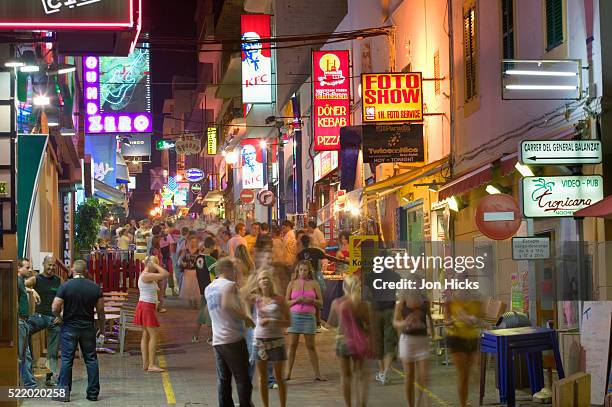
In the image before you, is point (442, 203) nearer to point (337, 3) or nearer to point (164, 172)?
point (337, 3)

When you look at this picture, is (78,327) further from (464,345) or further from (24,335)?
(464,345)

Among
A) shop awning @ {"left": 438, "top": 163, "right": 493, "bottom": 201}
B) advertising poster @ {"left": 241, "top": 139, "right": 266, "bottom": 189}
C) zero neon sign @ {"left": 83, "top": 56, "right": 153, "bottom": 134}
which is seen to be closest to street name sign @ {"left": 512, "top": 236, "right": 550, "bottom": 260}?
shop awning @ {"left": 438, "top": 163, "right": 493, "bottom": 201}

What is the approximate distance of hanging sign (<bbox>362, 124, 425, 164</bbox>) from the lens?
2303cm

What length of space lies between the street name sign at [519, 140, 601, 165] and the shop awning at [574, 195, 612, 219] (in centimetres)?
114

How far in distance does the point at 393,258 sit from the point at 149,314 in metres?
4.95

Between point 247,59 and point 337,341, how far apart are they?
111 ft

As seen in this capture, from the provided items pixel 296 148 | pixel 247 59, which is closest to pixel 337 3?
pixel 247 59

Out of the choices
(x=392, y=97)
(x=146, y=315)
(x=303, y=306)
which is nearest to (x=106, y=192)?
(x=392, y=97)

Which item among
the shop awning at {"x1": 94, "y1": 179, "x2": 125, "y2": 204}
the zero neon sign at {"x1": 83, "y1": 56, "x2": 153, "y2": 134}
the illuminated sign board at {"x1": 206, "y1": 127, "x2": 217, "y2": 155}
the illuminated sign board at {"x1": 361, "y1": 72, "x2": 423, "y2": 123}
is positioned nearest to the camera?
the illuminated sign board at {"x1": 361, "y1": 72, "x2": 423, "y2": 123}

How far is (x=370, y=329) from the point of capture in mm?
12930

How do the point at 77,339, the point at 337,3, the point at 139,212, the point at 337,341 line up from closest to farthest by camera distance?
1. the point at 337,341
2. the point at 77,339
3. the point at 337,3
4. the point at 139,212

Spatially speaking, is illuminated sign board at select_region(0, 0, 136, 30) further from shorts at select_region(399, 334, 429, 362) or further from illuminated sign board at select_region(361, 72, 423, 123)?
illuminated sign board at select_region(361, 72, 423, 123)

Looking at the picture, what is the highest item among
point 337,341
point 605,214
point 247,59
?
point 247,59

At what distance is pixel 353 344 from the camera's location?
41.4ft
